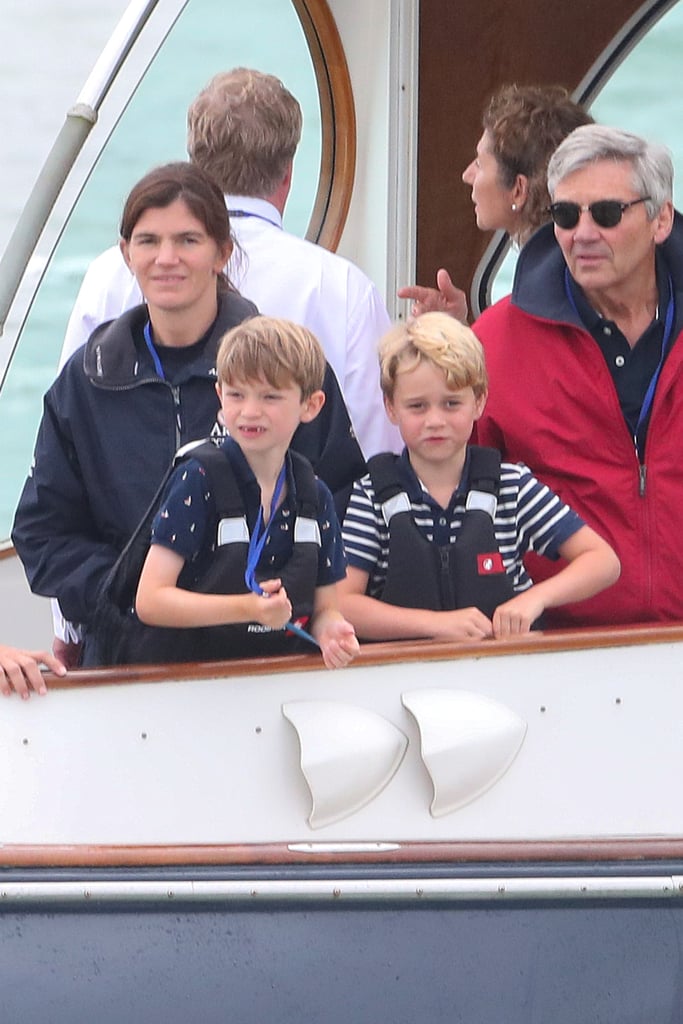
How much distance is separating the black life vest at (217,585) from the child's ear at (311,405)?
0.20 ft

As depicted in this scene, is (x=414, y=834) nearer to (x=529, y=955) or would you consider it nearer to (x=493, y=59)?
(x=529, y=955)

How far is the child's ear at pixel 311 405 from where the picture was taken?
2693 mm

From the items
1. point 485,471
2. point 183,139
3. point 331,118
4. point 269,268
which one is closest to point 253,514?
point 485,471

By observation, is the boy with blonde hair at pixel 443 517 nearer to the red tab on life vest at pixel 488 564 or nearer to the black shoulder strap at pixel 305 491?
the red tab on life vest at pixel 488 564

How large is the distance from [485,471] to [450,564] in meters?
0.16

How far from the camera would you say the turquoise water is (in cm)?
416

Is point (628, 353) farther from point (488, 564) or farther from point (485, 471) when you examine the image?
point (488, 564)

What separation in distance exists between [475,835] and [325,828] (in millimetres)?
207

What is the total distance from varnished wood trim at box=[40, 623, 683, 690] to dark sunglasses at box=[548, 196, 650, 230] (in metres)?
0.70

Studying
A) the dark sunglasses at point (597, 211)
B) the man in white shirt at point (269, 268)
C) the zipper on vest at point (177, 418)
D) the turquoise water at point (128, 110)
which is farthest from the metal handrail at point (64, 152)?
the dark sunglasses at point (597, 211)

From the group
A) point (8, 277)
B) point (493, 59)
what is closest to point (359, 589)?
point (8, 277)

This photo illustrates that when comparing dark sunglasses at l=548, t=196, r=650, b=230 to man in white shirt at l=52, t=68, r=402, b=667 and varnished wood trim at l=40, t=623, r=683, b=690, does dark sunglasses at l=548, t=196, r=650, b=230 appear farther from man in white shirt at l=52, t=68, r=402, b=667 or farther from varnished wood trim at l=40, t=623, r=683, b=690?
varnished wood trim at l=40, t=623, r=683, b=690

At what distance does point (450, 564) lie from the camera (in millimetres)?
2867

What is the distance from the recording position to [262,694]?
2662 millimetres
